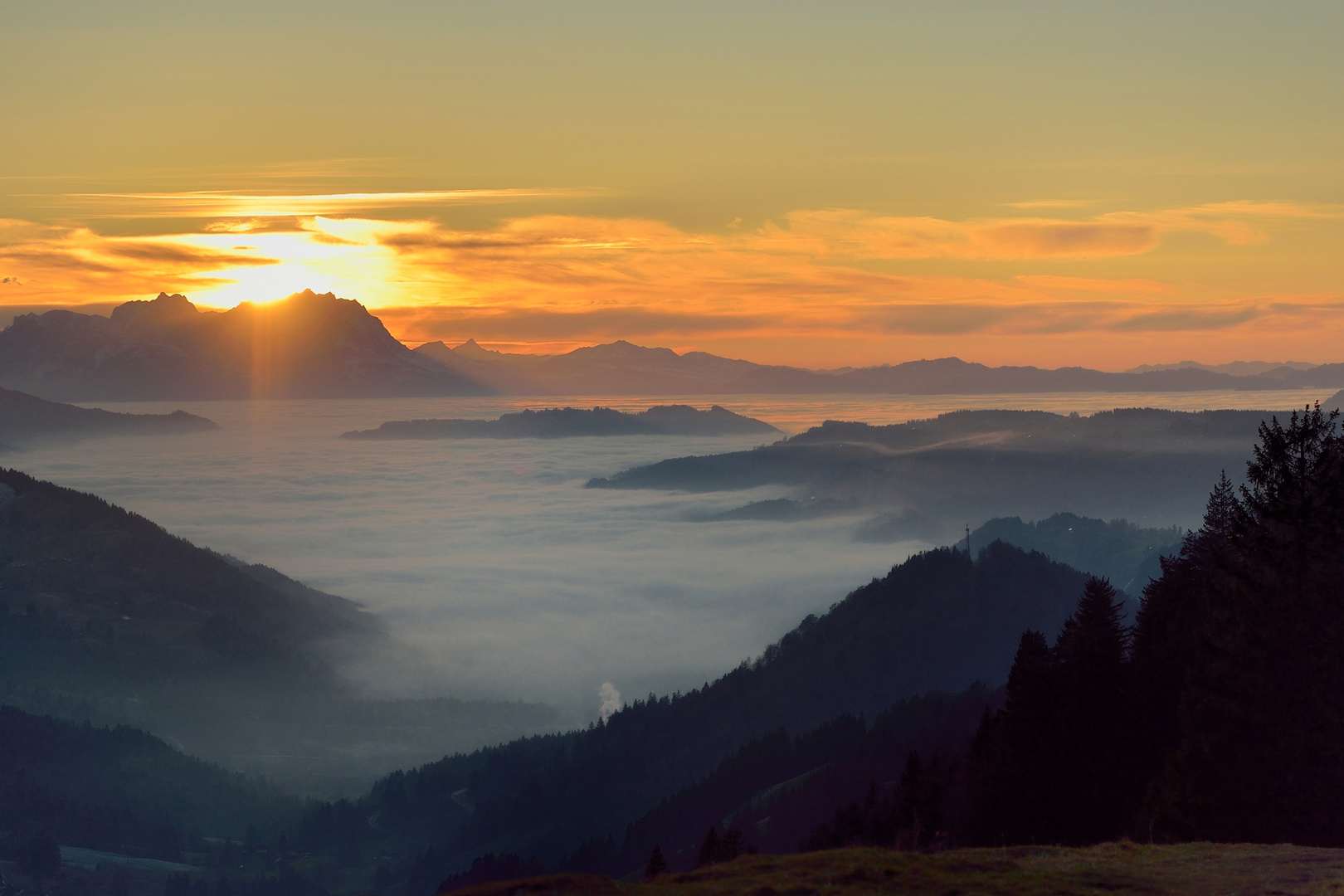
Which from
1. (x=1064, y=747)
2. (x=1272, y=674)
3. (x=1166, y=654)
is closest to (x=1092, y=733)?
(x=1064, y=747)

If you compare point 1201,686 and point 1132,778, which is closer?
point 1201,686

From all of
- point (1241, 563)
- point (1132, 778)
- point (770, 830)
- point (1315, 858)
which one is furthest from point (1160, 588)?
point (770, 830)

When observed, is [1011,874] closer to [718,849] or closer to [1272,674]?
[1272,674]

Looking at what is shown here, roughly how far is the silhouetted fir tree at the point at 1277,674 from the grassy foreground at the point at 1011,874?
268 inches

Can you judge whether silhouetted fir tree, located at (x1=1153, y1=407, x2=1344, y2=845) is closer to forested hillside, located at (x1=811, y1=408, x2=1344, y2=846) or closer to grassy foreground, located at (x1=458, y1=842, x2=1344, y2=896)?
forested hillside, located at (x1=811, y1=408, x2=1344, y2=846)

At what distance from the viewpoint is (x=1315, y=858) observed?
34.3 meters

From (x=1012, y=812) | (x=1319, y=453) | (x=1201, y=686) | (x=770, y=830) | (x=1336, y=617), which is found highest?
(x=1319, y=453)

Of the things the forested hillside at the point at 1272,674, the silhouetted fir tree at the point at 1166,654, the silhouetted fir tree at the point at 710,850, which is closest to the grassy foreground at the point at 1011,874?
the forested hillside at the point at 1272,674

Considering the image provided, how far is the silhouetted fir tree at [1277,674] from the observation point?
1726 inches

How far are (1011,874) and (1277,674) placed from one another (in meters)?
17.3

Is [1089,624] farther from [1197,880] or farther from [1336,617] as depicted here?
[1197,880]

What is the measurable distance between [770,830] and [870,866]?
16496cm

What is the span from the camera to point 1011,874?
118 ft

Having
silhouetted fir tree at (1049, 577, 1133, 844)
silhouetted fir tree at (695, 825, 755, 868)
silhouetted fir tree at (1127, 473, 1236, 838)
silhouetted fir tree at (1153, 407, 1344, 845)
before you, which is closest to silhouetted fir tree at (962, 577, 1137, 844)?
silhouetted fir tree at (1049, 577, 1133, 844)
